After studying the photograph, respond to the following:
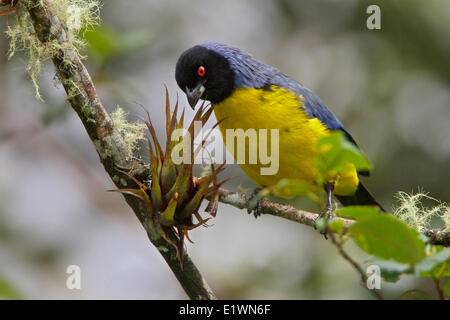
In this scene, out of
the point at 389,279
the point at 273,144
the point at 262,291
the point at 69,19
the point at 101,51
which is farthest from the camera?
the point at 262,291

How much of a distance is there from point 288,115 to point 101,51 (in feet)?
5.50

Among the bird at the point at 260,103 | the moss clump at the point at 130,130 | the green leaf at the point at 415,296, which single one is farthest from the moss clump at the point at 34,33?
the green leaf at the point at 415,296

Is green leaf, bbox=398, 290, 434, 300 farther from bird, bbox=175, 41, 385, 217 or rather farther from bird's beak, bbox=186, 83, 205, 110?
bird's beak, bbox=186, 83, 205, 110

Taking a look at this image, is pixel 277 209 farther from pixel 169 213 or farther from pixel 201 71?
pixel 201 71

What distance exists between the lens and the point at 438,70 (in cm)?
725

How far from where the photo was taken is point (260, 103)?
4.04 meters

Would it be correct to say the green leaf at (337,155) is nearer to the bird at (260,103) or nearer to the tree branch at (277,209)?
the tree branch at (277,209)

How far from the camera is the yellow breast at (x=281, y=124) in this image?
13.0ft

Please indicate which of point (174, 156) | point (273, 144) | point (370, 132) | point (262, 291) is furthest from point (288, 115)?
point (370, 132)

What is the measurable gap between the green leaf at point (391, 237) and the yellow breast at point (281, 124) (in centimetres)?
216

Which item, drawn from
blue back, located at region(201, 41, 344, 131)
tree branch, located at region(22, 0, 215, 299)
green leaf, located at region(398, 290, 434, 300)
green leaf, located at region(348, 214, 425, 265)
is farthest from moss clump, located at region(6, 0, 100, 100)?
green leaf, located at region(398, 290, 434, 300)

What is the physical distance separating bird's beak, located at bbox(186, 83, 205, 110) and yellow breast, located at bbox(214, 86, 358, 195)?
16cm

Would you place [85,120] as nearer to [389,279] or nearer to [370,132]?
[389,279]

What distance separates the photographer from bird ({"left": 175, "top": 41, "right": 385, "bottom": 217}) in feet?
13.1
